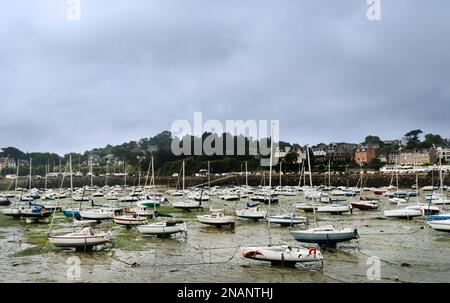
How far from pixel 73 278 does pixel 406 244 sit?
21.7 meters

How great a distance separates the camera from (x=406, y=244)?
99.9 ft

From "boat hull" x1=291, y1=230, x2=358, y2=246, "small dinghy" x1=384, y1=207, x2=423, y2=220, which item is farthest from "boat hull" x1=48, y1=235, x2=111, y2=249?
"small dinghy" x1=384, y1=207, x2=423, y2=220

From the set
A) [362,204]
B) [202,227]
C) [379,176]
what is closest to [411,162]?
[379,176]

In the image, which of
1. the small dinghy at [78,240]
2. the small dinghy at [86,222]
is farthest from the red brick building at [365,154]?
the small dinghy at [78,240]

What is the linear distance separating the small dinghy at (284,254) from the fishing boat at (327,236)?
4718 millimetres

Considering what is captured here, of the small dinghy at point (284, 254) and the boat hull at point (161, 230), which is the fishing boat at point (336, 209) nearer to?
the boat hull at point (161, 230)

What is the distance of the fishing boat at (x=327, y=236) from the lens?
92.5ft

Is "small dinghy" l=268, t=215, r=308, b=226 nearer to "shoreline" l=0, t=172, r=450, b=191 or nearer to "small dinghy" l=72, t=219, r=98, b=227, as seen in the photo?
"small dinghy" l=72, t=219, r=98, b=227

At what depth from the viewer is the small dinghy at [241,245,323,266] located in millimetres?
23172

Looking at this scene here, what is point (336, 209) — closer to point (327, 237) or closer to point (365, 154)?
point (327, 237)

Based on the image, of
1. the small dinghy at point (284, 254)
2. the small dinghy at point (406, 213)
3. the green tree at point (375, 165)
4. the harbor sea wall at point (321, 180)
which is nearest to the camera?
the small dinghy at point (284, 254)

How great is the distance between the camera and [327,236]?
28219 mm

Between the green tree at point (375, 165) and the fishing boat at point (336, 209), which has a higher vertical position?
the green tree at point (375, 165)

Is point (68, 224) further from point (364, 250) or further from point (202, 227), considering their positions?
point (364, 250)
